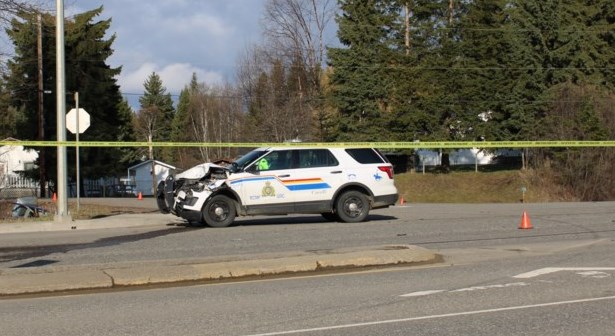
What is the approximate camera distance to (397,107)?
2190 inches

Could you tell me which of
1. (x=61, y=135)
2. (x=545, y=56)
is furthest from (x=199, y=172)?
(x=545, y=56)

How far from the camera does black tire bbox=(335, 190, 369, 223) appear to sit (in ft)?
53.8

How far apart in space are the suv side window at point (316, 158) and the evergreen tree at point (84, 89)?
3092 cm

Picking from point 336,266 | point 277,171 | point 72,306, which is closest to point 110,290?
point 72,306

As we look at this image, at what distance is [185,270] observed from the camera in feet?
31.9

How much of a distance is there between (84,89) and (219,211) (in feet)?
109

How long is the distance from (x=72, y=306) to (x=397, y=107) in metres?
49.2

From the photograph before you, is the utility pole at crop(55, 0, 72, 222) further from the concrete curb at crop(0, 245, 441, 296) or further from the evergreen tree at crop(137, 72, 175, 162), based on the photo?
the evergreen tree at crop(137, 72, 175, 162)

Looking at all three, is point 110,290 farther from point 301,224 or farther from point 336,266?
point 301,224

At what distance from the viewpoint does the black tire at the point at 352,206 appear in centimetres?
1639

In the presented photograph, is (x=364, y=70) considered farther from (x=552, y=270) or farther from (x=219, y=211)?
(x=552, y=270)

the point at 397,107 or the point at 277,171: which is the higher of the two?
the point at 397,107

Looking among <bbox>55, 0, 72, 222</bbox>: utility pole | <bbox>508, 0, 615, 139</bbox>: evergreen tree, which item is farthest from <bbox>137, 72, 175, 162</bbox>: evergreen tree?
<bbox>55, 0, 72, 222</bbox>: utility pole

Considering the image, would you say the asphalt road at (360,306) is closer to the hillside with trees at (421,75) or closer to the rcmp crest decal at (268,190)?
the rcmp crest decal at (268,190)
